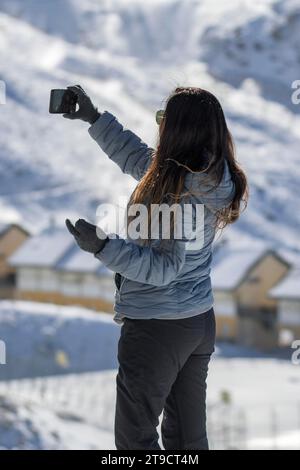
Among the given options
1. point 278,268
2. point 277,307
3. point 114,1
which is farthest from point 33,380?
point 114,1

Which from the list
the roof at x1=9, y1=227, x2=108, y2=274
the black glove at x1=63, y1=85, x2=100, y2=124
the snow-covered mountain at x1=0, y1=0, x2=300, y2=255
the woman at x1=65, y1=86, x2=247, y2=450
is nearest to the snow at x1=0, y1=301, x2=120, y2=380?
the roof at x1=9, y1=227, x2=108, y2=274

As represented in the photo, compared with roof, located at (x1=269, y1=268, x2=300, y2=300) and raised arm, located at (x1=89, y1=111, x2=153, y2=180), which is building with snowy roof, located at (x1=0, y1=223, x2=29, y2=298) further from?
raised arm, located at (x1=89, y1=111, x2=153, y2=180)

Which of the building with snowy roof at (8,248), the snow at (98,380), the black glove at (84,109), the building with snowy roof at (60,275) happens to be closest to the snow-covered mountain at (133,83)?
the building with snowy roof at (60,275)

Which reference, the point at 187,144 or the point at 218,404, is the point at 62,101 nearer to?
the point at 187,144

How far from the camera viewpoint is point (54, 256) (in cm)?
3700

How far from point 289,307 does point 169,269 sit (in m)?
29.5

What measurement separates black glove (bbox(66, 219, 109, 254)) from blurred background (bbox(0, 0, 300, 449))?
469 mm

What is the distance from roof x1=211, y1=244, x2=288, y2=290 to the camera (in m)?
32.6

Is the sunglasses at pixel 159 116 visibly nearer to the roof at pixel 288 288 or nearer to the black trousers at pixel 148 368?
the black trousers at pixel 148 368

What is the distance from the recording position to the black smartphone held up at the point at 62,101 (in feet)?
9.25

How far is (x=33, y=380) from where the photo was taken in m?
22.7

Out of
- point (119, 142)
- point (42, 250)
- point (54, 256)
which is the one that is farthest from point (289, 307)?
point (119, 142)

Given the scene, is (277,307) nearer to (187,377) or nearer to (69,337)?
(69,337)

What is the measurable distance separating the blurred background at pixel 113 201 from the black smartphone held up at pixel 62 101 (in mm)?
270
